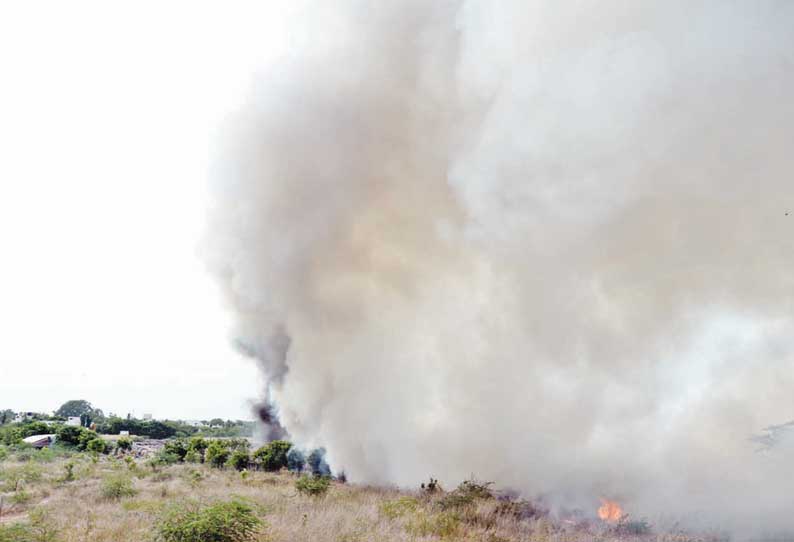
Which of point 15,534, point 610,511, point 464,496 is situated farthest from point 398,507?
point 15,534

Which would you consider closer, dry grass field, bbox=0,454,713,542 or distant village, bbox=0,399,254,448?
dry grass field, bbox=0,454,713,542

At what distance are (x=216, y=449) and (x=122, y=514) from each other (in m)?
16.4

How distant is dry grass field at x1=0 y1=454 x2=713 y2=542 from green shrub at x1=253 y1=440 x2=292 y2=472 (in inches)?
222

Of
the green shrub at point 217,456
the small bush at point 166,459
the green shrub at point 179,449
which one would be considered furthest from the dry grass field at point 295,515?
Answer: the green shrub at point 179,449

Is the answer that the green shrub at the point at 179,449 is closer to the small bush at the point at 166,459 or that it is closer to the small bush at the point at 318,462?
the small bush at the point at 166,459

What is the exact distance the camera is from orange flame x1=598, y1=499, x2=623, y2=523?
1334 cm

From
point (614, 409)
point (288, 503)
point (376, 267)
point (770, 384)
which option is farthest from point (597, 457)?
point (376, 267)

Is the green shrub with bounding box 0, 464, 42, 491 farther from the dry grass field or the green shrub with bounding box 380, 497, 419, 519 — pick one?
the green shrub with bounding box 380, 497, 419, 519

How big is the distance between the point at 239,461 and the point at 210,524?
18.3 meters

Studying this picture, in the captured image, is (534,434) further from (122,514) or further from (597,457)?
(122,514)

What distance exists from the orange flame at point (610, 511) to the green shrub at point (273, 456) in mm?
16149

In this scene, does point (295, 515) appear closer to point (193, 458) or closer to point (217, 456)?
point (217, 456)

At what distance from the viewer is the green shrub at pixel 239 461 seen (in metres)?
26.0

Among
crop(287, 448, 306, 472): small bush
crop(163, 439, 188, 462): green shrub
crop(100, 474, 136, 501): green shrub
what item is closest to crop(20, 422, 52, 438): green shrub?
crop(163, 439, 188, 462): green shrub
